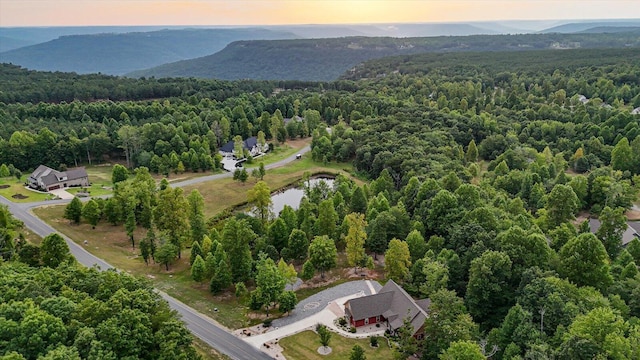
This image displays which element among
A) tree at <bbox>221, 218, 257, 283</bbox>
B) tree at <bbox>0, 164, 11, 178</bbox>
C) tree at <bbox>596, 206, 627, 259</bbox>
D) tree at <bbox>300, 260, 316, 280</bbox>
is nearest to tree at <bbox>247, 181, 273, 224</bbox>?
tree at <bbox>221, 218, 257, 283</bbox>

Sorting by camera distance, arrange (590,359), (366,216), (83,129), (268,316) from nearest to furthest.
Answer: (590,359) → (268,316) → (366,216) → (83,129)

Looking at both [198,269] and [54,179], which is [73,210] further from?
[198,269]

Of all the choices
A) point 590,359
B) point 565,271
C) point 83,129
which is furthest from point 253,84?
point 590,359

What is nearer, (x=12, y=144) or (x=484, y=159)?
(x=12, y=144)

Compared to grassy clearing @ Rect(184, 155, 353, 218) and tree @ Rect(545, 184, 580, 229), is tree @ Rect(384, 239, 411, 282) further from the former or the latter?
grassy clearing @ Rect(184, 155, 353, 218)

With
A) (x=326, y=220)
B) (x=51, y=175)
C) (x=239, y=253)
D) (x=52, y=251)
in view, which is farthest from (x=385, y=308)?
(x=51, y=175)

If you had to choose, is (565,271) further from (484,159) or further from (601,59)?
(601,59)
